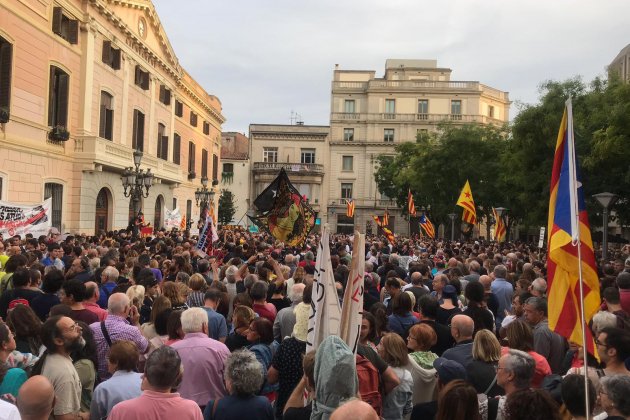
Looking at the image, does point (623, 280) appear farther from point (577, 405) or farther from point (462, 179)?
point (462, 179)

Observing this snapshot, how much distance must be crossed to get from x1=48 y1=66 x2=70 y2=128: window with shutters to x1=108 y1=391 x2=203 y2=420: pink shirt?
2312 cm

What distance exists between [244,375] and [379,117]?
212ft

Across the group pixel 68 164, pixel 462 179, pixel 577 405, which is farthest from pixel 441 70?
pixel 577 405

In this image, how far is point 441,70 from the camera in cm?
7062

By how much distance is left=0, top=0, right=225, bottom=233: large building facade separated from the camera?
22.3 metres

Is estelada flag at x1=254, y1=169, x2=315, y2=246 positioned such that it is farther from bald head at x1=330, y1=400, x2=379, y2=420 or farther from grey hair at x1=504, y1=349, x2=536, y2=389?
bald head at x1=330, y1=400, x2=379, y2=420

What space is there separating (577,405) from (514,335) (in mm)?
1525

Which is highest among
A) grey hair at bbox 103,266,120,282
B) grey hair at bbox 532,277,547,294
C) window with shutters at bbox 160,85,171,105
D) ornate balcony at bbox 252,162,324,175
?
window with shutters at bbox 160,85,171,105

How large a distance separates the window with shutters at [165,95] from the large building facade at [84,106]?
7 cm

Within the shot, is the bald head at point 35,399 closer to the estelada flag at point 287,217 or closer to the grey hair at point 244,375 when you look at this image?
the grey hair at point 244,375

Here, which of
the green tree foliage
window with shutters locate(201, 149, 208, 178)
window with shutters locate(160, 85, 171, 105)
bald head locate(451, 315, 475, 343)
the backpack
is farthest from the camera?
window with shutters locate(201, 149, 208, 178)

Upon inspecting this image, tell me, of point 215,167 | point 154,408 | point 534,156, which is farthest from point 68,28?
point 215,167

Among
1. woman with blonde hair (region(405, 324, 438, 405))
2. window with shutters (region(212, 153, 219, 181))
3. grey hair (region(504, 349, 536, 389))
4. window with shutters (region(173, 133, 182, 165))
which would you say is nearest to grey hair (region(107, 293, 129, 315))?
woman with blonde hair (region(405, 324, 438, 405))

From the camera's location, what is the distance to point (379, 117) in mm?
67812
